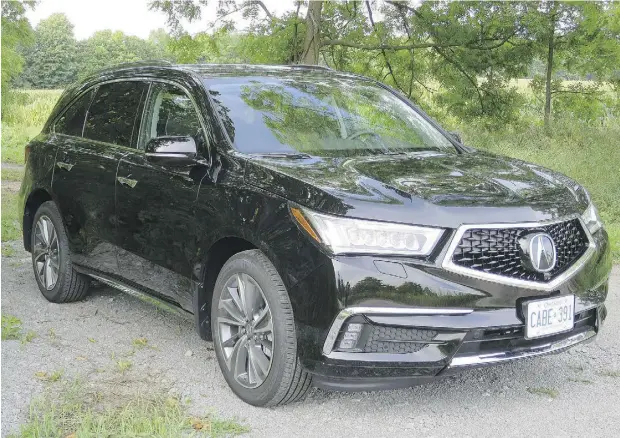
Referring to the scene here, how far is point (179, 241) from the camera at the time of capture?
181 inches

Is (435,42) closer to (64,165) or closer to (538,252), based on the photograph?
(64,165)

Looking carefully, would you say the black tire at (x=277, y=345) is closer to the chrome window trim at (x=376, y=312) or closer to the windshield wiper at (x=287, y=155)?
the chrome window trim at (x=376, y=312)

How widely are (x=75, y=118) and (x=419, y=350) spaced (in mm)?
3707

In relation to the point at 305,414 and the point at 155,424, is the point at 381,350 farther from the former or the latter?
the point at 155,424

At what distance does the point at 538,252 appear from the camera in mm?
3785

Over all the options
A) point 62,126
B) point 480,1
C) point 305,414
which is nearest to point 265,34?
point 480,1

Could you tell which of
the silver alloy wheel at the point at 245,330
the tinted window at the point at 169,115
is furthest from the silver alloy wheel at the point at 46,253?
the silver alloy wheel at the point at 245,330

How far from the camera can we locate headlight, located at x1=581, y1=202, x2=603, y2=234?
4.25m

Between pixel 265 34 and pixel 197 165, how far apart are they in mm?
10555

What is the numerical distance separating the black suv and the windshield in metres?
0.01

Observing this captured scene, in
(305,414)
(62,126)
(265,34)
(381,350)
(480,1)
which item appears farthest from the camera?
(265,34)

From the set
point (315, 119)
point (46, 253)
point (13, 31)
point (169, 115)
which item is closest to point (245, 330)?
point (315, 119)

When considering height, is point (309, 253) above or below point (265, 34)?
below

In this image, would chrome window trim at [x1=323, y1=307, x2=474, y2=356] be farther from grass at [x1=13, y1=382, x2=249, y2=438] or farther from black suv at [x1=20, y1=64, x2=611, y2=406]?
grass at [x1=13, y1=382, x2=249, y2=438]
